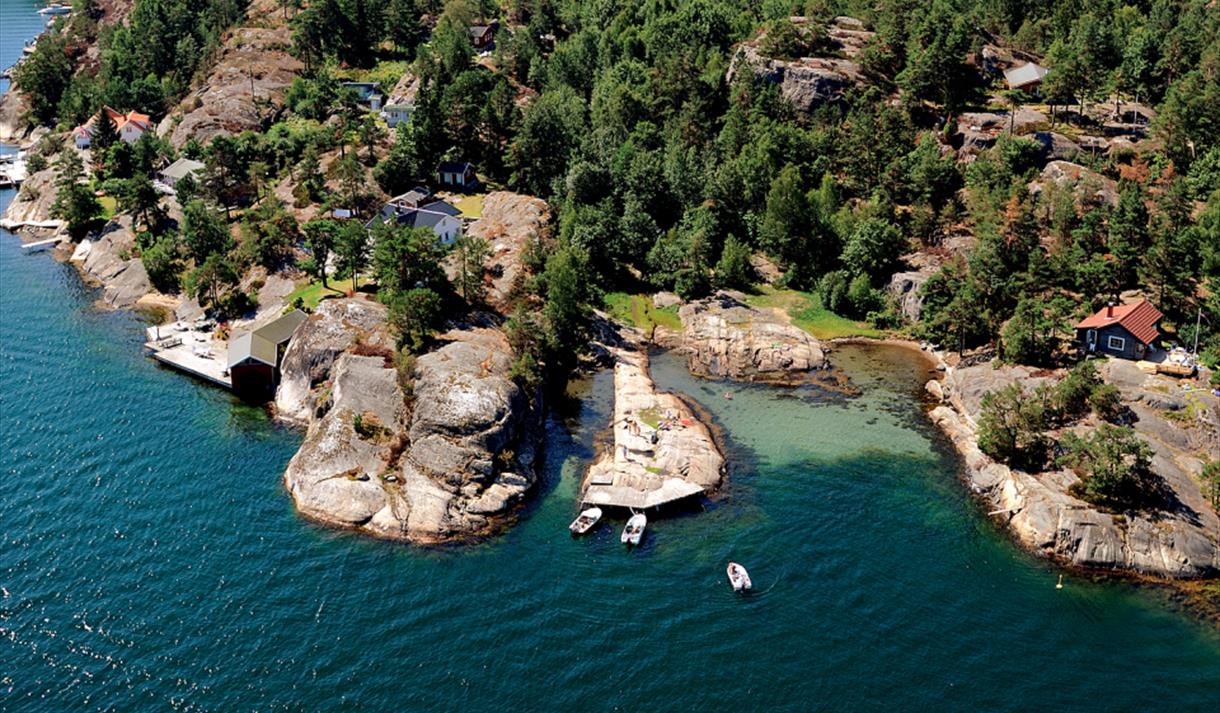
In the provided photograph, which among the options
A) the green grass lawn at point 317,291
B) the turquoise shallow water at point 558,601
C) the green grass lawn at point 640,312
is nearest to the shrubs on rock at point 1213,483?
the turquoise shallow water at point 558,601

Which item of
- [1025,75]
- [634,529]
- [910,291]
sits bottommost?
[634,529]

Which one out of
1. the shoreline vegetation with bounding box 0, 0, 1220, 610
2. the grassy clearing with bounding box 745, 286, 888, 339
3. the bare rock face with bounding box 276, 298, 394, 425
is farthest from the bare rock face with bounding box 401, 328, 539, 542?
the grassy clearing with bounding box 745, 286, 888, 339

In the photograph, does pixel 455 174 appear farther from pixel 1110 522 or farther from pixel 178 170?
pixel 1110 522

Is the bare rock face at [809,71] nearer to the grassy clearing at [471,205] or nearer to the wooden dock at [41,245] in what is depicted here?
the grassy clearing at [471,205]

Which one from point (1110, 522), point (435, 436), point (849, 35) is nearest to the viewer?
point (1110, 522)

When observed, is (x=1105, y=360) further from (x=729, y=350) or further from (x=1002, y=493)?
(x=729, y=350)

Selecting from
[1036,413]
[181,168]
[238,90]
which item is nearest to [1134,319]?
[1036,413]
